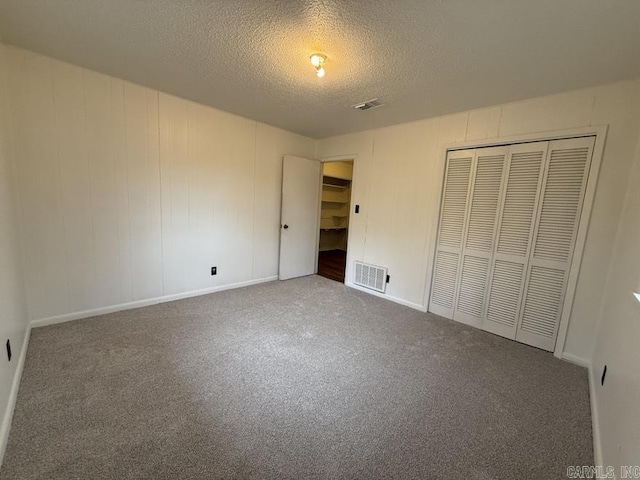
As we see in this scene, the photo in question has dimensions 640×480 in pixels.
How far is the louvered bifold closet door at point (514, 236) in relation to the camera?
98.3 inches

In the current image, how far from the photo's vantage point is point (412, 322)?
2949 mm

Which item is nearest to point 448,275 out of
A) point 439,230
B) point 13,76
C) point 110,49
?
point 439,230

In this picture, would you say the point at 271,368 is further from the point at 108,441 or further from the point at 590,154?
the point at 590,154

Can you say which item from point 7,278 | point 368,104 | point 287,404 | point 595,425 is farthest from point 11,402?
point 368,104

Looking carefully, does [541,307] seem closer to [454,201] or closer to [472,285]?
[472,285]

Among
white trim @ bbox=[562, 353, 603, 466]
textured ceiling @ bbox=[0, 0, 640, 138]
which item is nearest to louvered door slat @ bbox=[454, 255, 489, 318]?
white trim @ bbox=[562, 353, 603, 466]

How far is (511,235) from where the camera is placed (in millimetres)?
2635

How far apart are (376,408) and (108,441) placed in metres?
1.48

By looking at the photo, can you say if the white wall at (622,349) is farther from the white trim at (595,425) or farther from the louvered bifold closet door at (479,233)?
the louvered bifold closet door at (479,233)

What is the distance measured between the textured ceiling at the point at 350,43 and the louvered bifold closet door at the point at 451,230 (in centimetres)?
62

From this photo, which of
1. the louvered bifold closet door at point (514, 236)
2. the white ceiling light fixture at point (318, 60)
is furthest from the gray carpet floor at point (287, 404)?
the white ceiling light fixture at point (318, 60)

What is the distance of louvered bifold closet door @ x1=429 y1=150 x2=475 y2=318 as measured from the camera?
2947 mm

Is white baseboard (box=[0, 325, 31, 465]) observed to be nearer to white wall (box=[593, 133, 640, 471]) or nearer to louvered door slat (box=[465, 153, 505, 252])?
white wall (box=[593, 133, 640, 471])

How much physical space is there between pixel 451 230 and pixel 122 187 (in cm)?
361
